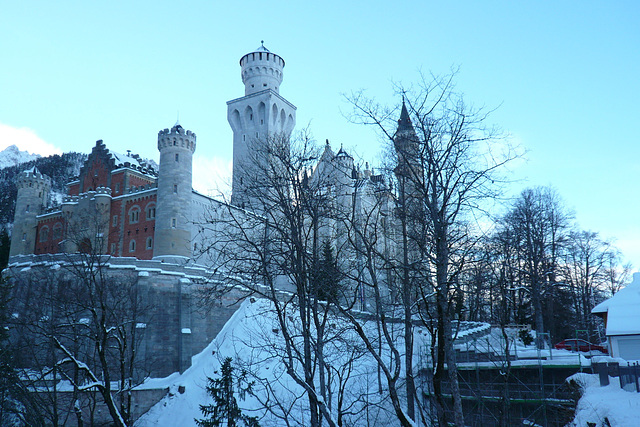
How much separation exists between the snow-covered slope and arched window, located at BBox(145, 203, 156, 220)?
472 ft

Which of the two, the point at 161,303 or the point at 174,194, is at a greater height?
the point at 174,194

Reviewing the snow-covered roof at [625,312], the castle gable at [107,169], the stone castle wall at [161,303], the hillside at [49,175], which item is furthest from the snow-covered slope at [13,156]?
the snow-covered roof at [625,312]

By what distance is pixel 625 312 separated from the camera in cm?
1947

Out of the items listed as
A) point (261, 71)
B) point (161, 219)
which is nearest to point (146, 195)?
point (161, 219)

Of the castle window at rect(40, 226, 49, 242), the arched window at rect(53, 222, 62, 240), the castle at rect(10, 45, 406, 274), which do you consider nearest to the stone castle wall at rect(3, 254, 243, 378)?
the castle at rect(10, 45, 406, 274)

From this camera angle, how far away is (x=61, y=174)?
103m

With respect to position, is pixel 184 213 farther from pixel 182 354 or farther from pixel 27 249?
pixel 27 249

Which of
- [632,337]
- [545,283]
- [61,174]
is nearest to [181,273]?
[545,283]

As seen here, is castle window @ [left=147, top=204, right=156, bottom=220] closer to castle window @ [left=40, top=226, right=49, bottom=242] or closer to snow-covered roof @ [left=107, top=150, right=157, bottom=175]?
snow-covered roof @ [left=107, top=150, right=157, bottom=175]

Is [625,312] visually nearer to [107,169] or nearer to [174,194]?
[174,194]

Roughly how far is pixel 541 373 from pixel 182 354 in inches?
748

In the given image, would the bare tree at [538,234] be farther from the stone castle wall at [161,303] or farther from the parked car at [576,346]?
the stone castle wall at [161,303]

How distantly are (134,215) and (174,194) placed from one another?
24.3 feet

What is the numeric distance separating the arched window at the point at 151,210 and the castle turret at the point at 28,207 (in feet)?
48.3
